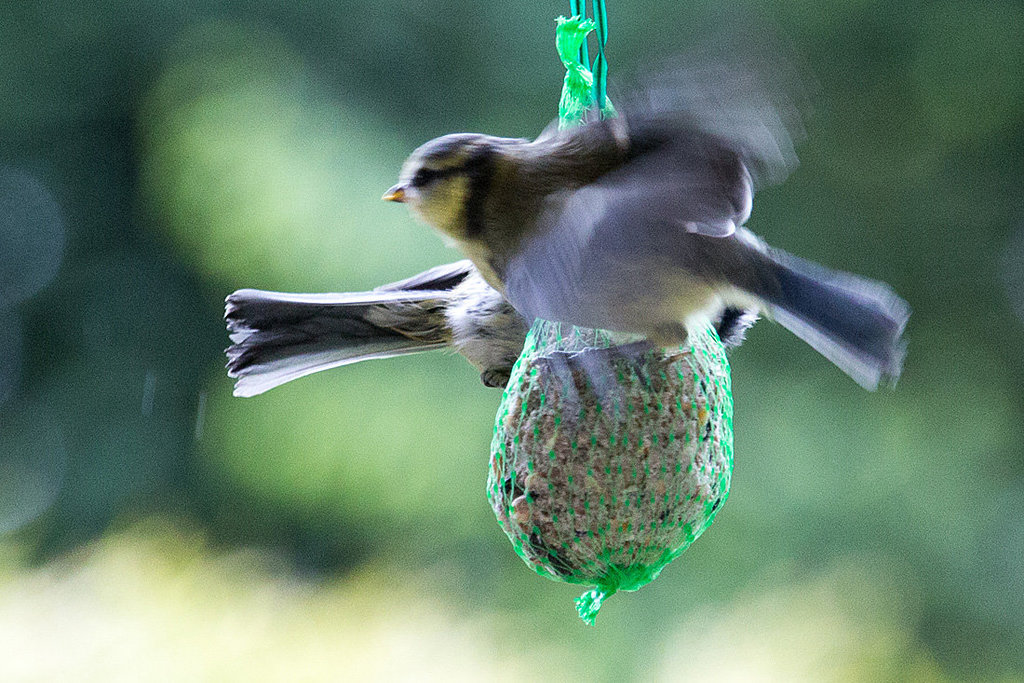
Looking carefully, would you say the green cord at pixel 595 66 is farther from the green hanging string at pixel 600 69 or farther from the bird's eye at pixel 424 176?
the bird's eye at pixel 424 176

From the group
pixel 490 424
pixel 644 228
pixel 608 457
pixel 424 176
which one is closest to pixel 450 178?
pixel 424 176

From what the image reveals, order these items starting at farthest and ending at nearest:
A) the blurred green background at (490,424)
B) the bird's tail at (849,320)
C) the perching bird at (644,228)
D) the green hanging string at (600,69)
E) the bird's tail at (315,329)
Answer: the blurred green background at (490,424) → the bird's tail at (315,329) → the green hanging string at (600,69) → the bird's tail at (849,320) → the perching bird at (644,228)

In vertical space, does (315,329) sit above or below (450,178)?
below

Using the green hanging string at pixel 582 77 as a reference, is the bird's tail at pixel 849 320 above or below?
below

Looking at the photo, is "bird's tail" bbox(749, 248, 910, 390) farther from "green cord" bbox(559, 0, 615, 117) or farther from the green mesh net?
"green cord" bbox(559, 0, 615, 117)

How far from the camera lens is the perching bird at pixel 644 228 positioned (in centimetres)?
95

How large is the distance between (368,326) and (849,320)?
0.64 meters

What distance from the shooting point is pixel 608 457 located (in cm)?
111

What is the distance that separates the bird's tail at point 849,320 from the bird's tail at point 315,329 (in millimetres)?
497

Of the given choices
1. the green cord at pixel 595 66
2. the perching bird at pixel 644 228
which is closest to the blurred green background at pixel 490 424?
the green cord at pixel 595 66

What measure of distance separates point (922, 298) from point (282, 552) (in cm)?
174

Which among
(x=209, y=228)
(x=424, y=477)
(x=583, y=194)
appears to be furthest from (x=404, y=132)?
(x=583, y=194)

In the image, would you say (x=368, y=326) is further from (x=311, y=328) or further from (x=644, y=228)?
(x=644, y=228)

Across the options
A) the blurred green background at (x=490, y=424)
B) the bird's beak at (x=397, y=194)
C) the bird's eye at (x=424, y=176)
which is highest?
the bird's eye at (x=424, y=176)
